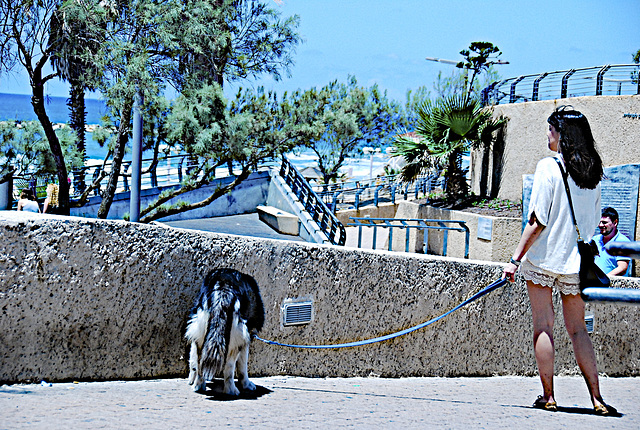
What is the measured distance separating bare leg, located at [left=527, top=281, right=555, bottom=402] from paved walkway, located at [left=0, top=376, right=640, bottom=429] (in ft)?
0.93

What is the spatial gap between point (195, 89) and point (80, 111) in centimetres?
755

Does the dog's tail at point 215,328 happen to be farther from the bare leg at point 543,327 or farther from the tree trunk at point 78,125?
the tree trunk at point 78,125

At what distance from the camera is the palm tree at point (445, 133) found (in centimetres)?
1559

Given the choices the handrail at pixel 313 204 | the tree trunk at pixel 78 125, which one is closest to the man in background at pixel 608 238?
the handrail at pixel 313 204

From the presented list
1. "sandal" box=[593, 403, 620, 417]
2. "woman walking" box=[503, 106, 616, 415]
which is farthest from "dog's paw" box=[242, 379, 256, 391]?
"sandal" box=[593, 403, 620, 417]

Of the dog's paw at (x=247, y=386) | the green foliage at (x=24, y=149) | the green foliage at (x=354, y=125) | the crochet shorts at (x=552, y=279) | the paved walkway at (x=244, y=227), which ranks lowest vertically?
the dog's paw at (x=247, y=386)

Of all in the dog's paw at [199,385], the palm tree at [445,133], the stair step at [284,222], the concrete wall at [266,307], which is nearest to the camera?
the concrete wall at [266,307]

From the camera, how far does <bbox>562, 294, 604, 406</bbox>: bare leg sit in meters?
3.77

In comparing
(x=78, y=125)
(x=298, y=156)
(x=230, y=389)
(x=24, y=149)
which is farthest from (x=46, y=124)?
(x=298, y=156)

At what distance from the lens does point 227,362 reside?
3898 millimetres

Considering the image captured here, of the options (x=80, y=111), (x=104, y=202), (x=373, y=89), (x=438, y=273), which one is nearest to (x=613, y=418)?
(x=438, y=273)

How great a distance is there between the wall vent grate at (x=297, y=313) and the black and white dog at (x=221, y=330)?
1.56 ft

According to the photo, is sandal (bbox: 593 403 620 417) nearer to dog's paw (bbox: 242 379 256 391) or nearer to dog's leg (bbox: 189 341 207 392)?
dog's paw (bbox: 242 379 256 391)

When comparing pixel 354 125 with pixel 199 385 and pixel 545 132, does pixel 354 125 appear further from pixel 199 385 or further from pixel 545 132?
pixel 199 385
